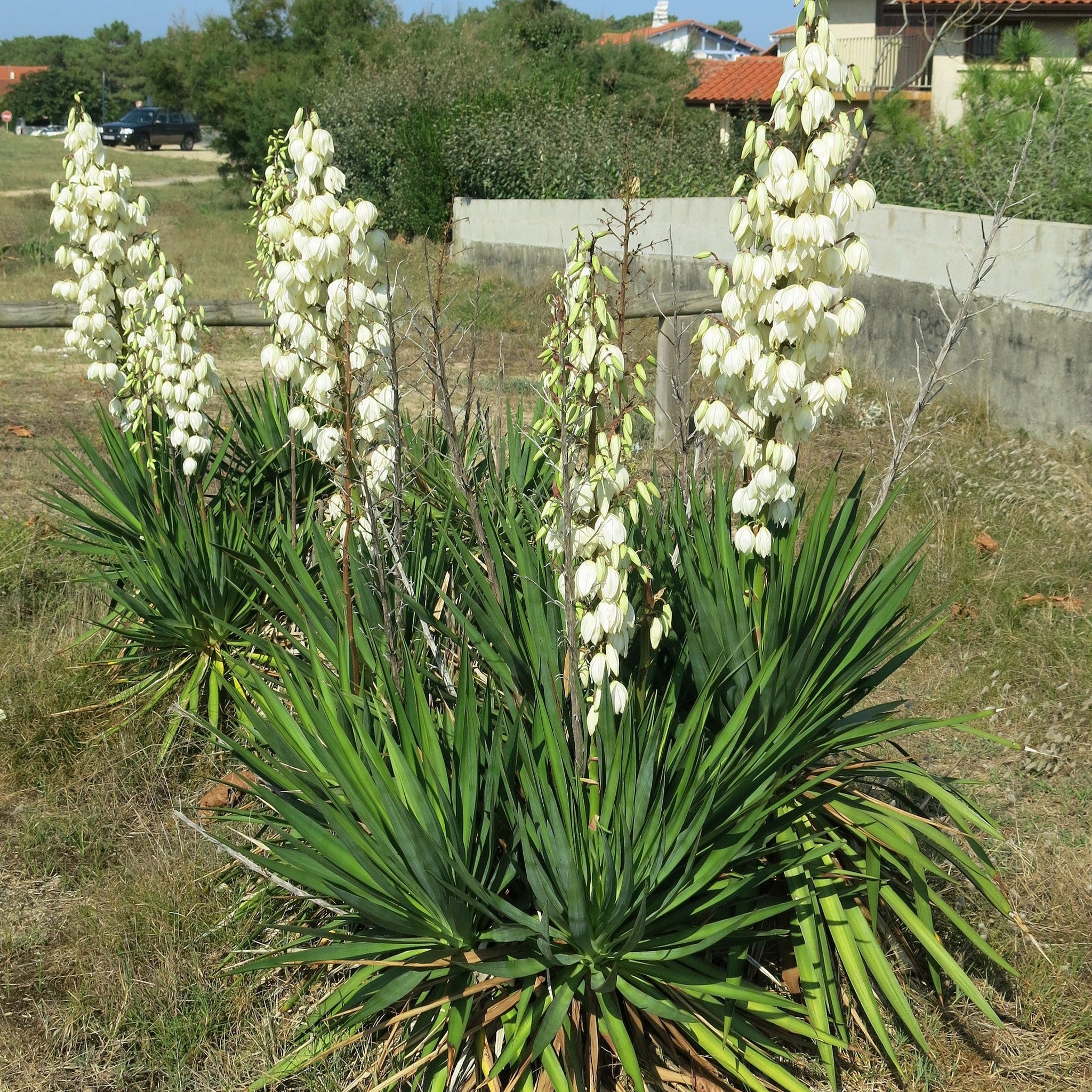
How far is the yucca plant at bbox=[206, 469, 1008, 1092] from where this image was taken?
2121mm

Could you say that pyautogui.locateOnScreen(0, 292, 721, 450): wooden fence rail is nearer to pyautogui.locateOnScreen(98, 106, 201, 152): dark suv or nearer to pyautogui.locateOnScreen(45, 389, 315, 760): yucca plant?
pyautogui.locateOnScreen(45, 389, 315, 760): yucca plant

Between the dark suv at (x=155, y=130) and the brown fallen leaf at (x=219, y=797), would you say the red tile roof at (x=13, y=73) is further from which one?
the brown fallen leaf at (x=219, y=797)

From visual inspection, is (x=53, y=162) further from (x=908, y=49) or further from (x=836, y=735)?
(x=836, y=735)

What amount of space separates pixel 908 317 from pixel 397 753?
623 centimetres

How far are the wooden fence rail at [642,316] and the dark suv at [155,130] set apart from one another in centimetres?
4169

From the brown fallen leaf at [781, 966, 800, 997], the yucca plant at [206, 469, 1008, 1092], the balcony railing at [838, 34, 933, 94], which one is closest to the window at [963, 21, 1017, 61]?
the balcony railing at [838, 34, 933, 94]

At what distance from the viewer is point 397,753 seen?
7.19ft

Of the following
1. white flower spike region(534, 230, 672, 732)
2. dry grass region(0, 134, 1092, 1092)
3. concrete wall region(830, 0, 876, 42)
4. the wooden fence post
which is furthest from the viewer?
concrete wall region(830, 0, 876, 42)

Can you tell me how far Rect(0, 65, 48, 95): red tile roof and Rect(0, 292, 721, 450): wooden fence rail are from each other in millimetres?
63218

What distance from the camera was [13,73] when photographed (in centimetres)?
7350

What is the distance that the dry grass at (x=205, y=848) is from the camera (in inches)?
97.7

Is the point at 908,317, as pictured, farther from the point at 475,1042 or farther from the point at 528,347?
the point at 475,1042

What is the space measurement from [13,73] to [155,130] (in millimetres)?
37792

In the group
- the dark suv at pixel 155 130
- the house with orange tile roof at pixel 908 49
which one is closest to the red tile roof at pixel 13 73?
the dark suv at pixel 155 130
